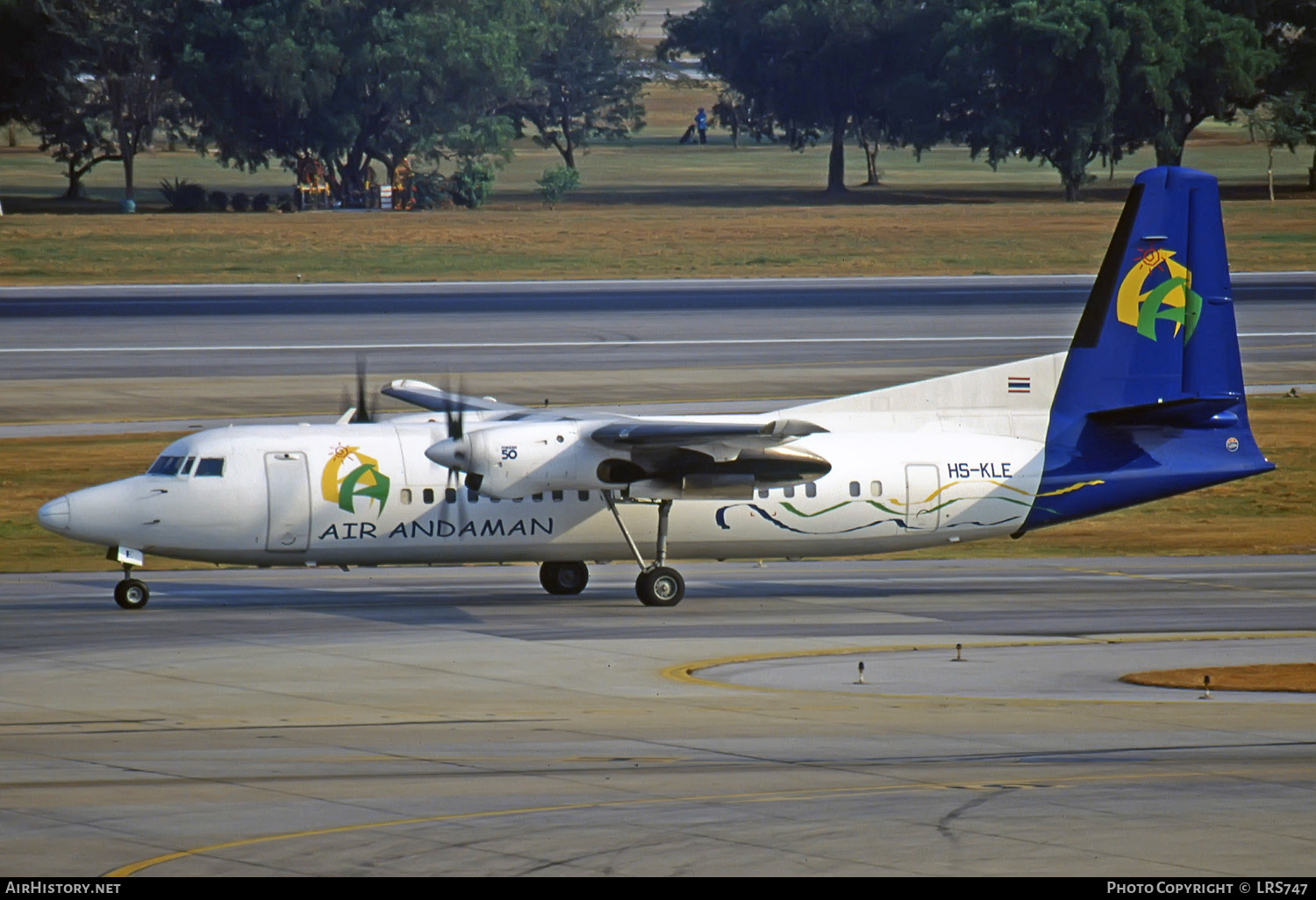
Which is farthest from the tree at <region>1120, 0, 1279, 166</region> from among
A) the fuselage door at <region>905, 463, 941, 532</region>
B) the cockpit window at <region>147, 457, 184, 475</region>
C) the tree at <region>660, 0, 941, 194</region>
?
the cockpit window at <region>147, 457, 184, 475</region>

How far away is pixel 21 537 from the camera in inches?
1507

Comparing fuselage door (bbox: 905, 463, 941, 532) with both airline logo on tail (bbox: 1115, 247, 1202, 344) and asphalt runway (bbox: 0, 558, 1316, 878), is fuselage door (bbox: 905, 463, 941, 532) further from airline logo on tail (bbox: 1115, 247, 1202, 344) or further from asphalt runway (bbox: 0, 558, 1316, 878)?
airline logo on tail (bbox: 1115, 247, 1202, 344)

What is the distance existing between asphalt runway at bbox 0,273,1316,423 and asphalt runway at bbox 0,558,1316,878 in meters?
25.0

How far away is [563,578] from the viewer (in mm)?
32031

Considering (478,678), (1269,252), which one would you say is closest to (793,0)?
(1269,252)

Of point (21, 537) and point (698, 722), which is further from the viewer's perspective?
point (21, 537)

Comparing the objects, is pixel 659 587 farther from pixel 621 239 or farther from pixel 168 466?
pixel 621 239

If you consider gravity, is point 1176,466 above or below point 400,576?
above

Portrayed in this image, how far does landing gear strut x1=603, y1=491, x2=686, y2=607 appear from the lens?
30.5 m

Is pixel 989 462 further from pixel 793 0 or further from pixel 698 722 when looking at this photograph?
pixel 793 0

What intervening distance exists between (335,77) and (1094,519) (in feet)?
373

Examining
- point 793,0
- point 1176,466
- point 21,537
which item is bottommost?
point 21,537

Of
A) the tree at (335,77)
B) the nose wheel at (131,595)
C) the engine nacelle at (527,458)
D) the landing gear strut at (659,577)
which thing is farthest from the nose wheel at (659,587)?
the tree at (335,77)

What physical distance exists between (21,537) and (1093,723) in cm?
2513
